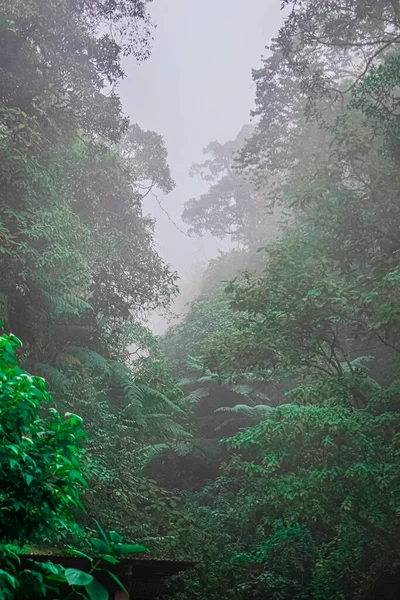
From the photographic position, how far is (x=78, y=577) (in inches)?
103

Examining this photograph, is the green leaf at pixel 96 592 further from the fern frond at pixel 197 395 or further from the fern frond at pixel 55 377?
the fern frond at pixel 197 395

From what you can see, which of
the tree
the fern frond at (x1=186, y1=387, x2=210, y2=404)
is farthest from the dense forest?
the tree

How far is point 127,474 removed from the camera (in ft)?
34.3

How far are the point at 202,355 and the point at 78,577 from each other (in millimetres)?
11794

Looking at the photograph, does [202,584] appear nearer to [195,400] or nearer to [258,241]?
[195,400]

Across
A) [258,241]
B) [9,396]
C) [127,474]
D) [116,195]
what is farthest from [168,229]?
→ [9,396]

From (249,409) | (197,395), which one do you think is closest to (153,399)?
(249,409)

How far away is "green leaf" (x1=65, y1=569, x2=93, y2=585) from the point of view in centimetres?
255

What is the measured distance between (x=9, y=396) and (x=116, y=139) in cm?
1308

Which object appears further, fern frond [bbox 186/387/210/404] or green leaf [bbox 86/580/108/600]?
fern frond [bbox 186/387/210/404]

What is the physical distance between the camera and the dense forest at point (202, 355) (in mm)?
8781

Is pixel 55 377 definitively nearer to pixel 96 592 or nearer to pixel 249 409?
pixel 249 409

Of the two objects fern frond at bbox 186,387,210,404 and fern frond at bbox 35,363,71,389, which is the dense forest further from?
fern frond at bbox 186,387,210,404

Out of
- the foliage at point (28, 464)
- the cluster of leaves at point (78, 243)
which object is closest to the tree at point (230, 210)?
the cluster of leaves at point (78, 243)
